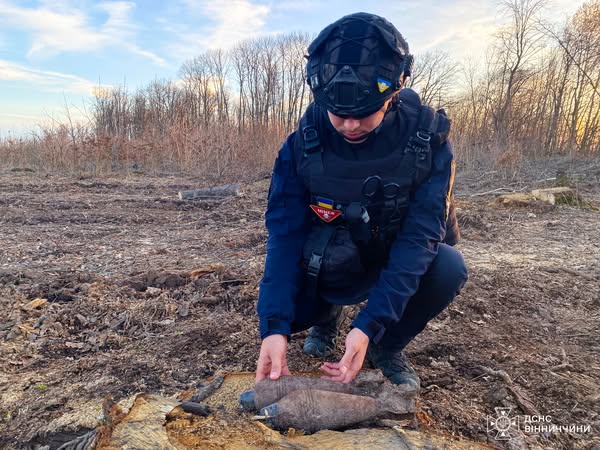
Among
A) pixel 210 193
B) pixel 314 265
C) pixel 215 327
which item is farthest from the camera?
pixel 210 193

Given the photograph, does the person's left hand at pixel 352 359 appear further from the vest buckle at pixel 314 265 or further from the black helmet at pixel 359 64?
the black helmet at pixel 359 64

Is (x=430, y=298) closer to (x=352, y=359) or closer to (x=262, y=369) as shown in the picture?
(x=352, y=359)

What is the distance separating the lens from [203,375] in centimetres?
193

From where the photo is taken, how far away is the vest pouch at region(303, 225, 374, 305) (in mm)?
1678

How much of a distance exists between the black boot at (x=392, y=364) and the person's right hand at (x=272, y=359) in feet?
1.89

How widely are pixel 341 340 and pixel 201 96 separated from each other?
26907 mm

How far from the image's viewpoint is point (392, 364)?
1.78 metres

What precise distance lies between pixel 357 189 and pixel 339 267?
0.32 m

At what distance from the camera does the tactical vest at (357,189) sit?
156 cm

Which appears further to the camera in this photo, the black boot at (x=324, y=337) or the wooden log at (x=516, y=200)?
the wooden log at (x=516, y=200)

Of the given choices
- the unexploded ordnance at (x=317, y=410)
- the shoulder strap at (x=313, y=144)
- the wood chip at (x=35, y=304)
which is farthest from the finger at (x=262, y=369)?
the wood chip at (x=35, y=304)

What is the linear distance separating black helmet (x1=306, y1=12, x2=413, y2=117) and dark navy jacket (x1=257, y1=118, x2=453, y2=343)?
0.33m

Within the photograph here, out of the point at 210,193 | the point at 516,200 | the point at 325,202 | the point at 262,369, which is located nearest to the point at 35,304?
the point at 262,369

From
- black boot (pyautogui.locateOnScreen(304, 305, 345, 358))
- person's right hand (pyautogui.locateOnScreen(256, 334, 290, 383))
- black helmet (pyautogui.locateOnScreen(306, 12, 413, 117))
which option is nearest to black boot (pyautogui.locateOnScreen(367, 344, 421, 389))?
black boot (pyautogui.locateOnScreen(304, 305, 345, 358))
